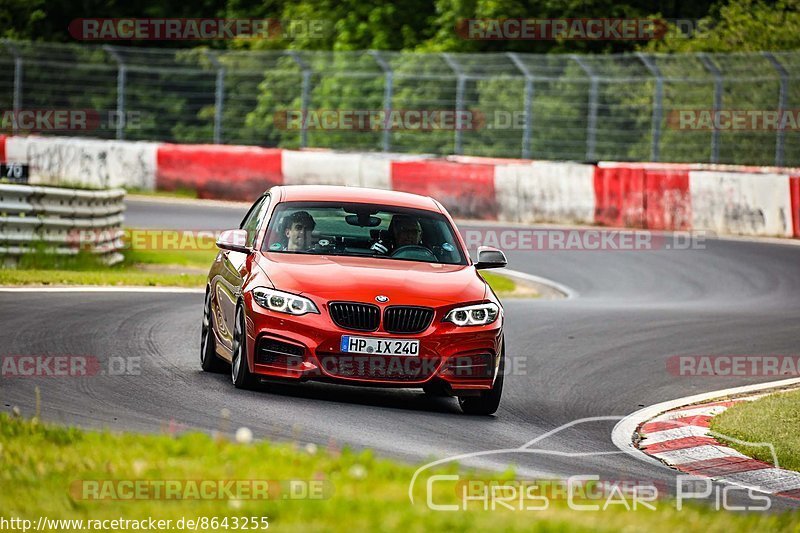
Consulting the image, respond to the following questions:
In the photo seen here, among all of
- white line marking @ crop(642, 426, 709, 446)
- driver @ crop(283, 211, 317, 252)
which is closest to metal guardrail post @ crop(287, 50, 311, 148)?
driver @ crop(283, 211, 317, 252)

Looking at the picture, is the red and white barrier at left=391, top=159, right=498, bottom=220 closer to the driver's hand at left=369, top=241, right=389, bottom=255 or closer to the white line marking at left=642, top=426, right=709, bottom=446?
the driver's hand at left=369, top=241, right=389, bottom=255

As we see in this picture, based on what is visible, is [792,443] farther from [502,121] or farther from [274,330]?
[502,121]

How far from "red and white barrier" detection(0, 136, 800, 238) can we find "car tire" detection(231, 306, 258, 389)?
15743 mm

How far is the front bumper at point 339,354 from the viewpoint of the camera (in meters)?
9.79

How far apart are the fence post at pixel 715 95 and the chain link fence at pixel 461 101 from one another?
23mm

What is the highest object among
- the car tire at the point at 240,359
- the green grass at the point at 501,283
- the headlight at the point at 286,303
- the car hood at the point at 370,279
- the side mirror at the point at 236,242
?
the side mirror at the point at 236,242

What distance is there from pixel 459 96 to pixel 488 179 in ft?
9.88

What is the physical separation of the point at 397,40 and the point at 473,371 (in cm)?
3228

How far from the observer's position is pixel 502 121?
1169 inches

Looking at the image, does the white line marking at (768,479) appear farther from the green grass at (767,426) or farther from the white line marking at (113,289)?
the white line marking at (113,289)

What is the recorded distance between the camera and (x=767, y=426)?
10.8m
